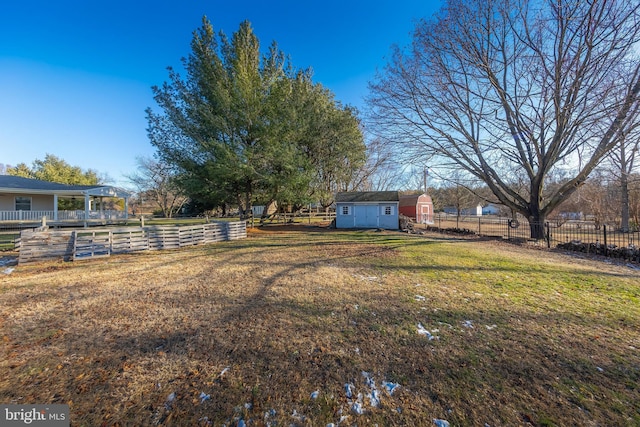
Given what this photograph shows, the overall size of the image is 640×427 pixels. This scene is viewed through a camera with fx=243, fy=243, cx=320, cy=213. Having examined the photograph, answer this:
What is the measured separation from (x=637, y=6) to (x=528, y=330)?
10228 millimetres

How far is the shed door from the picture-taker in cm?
2034

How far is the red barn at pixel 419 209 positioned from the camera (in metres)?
31.3

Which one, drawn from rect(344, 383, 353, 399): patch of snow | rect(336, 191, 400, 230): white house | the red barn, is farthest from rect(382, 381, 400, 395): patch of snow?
the red barn

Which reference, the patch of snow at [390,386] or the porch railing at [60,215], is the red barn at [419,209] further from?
the porch railing at [60,215]

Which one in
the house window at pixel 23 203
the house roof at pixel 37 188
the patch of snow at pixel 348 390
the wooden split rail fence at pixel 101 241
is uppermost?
the house roof at pixel 37 188

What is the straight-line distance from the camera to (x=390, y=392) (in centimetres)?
237

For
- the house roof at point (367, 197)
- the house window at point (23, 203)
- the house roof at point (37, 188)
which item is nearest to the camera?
the house roof at point (37, 188)

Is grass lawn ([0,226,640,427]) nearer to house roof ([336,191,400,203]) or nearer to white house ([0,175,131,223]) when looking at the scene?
house roof ([336,191,400,203])

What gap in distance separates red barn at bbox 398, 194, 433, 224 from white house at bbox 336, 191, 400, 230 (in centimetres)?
1232

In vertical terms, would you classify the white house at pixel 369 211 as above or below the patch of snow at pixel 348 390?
above

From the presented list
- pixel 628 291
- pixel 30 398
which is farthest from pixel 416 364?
pixel 628 291

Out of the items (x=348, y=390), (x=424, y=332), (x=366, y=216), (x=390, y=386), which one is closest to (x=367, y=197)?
(x=366, y=216)

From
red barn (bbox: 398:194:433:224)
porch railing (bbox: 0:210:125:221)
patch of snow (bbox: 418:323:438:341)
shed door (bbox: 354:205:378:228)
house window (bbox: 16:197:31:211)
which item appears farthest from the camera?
red barn (bbox: 398:194:433:224)

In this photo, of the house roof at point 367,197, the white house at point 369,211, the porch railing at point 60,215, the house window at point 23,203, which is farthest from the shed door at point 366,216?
the house window at point 23,203
